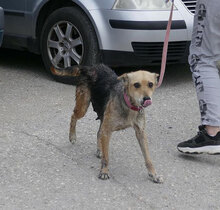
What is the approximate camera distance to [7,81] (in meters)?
6.88

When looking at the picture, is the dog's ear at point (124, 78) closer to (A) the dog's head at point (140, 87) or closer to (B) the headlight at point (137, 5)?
(A) the dog's head at point (140, 87)

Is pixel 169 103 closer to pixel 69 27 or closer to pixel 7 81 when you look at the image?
pixel 69 27

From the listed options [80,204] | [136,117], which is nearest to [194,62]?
[136,117]

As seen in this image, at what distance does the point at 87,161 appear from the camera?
4652 mm

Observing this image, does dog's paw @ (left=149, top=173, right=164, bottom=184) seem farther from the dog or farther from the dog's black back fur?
the dog's black back fur

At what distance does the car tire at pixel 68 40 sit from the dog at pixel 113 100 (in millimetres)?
1666

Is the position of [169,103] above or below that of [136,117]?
below

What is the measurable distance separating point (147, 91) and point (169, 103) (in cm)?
225

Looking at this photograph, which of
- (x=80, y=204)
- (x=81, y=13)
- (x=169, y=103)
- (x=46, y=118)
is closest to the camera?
(x=80, y=204)

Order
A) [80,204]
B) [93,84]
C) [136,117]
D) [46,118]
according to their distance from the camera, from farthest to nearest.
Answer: [46,118], [93,84], [136,117], [80,204]

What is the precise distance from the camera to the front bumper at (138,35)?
6.23 meters

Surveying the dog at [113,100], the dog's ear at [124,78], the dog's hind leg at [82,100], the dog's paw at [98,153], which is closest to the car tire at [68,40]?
the dog at [113,100]

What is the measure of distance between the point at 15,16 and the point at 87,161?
3.09 meters

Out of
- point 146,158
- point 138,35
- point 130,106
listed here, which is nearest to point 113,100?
point 130,106
